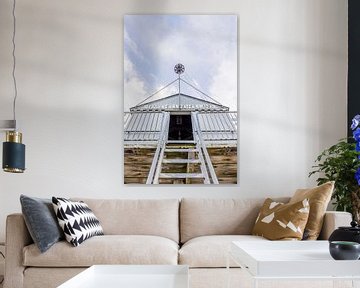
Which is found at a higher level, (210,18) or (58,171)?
(210,18)

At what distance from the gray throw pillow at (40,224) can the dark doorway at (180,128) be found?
1474mm

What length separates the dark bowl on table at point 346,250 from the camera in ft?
8.32

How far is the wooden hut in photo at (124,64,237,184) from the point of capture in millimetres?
4805

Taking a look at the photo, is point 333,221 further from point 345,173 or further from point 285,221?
point 345,173

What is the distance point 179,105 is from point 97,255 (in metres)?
1.73

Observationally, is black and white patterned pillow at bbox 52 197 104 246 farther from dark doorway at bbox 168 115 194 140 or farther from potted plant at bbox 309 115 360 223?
potted plant at bbox 309 115 360 223

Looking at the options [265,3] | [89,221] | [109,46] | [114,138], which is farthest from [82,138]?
[265,3]

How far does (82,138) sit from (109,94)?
1.44 ft

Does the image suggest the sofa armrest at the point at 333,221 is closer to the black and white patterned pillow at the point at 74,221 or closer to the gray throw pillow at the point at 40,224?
the black and white patterned pillow at the point at 74,221

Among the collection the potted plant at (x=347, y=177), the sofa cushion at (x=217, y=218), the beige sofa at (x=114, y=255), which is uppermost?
the potted plant at (x=347, y=177)

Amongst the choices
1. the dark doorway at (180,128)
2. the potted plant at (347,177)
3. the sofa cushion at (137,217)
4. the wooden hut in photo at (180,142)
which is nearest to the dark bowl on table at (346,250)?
the potted plant at (347,177)

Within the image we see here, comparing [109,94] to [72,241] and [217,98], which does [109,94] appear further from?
[72,241]

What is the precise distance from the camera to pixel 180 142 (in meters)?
4.81

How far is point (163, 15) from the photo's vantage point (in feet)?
15.9
